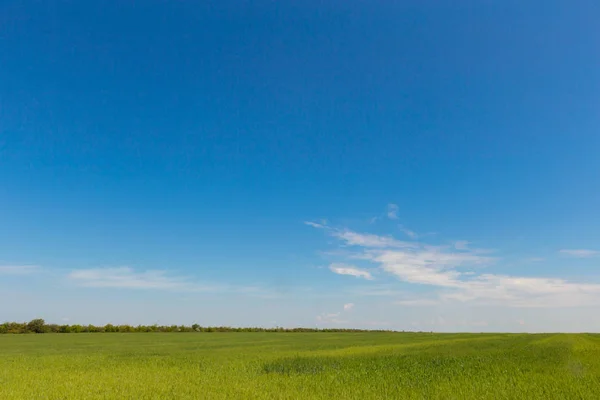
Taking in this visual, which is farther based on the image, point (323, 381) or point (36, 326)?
point (36, 326)

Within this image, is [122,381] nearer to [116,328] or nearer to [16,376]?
[16,376]

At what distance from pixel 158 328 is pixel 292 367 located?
339 ft

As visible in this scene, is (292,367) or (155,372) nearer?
(155,372)

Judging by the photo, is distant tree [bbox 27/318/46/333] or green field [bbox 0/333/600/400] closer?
green field [bbox 0/333/600/400]

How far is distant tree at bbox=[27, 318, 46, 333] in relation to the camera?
90.1 m

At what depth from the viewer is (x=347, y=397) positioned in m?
12.2

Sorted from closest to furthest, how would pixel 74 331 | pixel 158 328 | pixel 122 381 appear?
pixel 122 381, pixel 74 331, pixel 158 328

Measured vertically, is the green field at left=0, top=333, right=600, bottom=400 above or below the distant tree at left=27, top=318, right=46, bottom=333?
below

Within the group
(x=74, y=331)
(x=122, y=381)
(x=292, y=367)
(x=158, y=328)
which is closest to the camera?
(x=122, y=381)

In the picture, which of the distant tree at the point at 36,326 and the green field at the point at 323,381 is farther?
the distant tree at the point at 36,326

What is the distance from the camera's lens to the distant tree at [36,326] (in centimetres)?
9012

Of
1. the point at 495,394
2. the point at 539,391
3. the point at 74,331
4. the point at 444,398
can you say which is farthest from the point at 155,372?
the point at 74,331

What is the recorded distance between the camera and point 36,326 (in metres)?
90.9

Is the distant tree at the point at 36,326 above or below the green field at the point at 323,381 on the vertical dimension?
above
